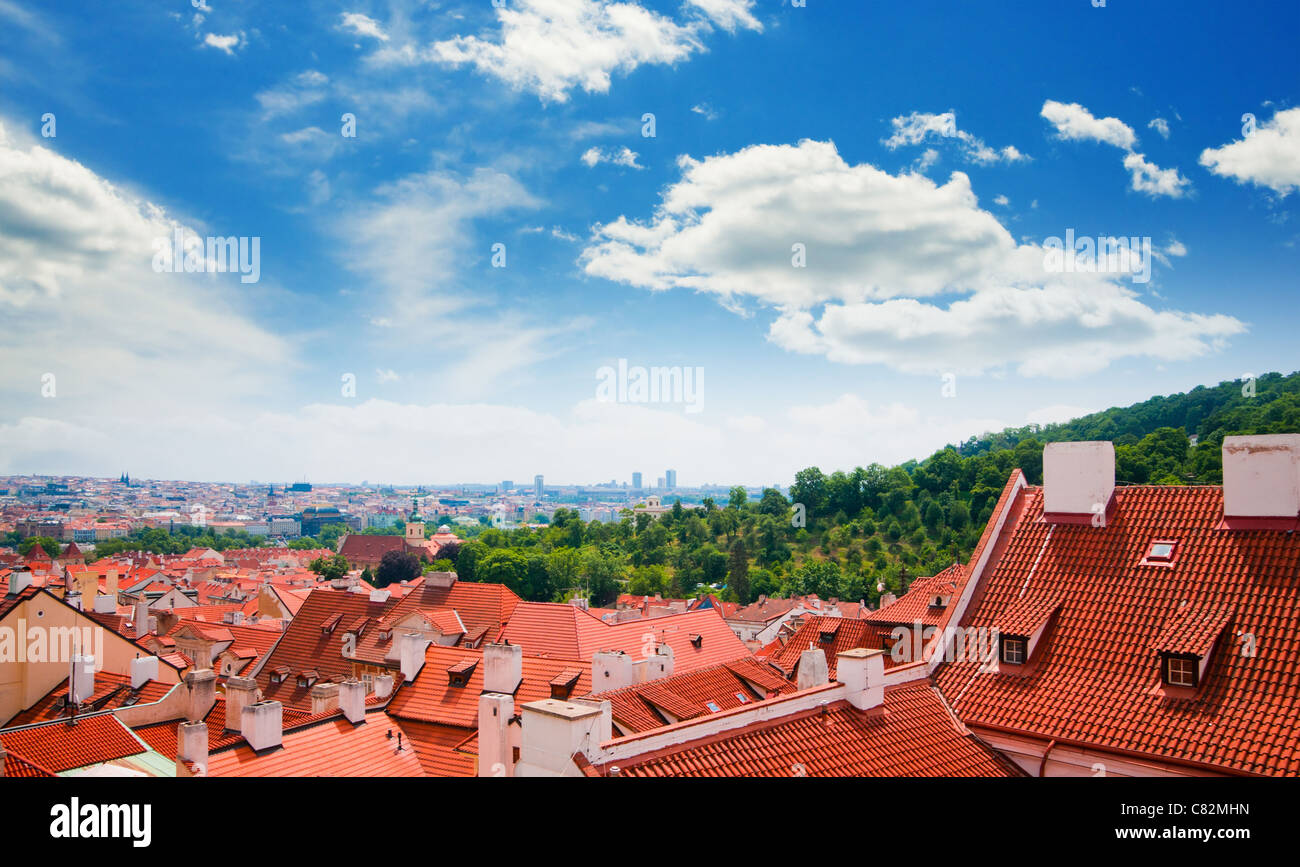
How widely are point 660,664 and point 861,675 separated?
10.5 meters

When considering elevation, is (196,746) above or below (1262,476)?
below

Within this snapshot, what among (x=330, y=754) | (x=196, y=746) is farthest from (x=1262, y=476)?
(x=196, y=746)

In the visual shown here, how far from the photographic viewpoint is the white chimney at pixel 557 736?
547 cm

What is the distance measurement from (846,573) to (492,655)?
6244 centimetres

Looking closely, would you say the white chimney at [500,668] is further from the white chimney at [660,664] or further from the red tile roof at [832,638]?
the red tile roof at [832,638]

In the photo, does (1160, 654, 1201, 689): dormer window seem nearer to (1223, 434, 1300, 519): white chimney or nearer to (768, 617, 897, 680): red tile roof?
(1223, 434, 1300, 519): white chimney

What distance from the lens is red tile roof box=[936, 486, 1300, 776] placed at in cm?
724

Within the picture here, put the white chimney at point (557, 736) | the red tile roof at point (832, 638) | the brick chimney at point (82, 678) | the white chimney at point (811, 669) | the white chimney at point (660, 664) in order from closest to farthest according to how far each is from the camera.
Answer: the white chimney at point (557, 736)
the white chimney at point (811, 669)
the brick chimney at point (82, 678)
the white chimney at point (660, 664)
the red tile roof at point (832, 638)

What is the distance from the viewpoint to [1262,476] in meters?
8.30

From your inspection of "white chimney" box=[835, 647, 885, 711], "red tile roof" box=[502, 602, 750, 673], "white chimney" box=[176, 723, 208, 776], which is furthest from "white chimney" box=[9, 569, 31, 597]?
"white chimney" box=[835, 647, 885, 711]

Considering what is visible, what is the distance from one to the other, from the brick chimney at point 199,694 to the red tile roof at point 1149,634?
14999mm

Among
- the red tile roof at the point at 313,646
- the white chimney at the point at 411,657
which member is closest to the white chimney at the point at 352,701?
the white chimney at the point at 411,657

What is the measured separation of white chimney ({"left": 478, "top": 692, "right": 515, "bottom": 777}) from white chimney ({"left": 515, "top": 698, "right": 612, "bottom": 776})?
3.56 ft

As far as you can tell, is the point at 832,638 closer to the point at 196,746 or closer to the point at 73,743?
the point at 196,746
